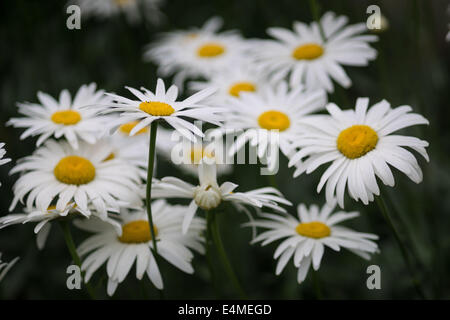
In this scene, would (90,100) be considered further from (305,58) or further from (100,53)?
(100,53)

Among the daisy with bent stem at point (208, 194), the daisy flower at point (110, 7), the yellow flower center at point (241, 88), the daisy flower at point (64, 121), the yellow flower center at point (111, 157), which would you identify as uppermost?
the daisy flower at point (110, 7)

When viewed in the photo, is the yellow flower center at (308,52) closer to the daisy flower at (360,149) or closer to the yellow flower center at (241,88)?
the yellow flower center at (241,88)

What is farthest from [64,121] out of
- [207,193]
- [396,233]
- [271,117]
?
[396,233]

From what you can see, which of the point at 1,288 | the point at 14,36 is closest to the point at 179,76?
the point at 14,36

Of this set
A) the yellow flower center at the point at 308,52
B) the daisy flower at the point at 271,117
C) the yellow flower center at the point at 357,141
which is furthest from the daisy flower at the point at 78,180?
the yellow flower center at the point at 308,52

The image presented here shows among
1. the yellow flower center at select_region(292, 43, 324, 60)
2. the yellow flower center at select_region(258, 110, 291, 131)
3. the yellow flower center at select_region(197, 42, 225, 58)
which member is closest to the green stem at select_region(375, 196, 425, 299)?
the yellow flower center at select_region(258, 110, 291, 131)
